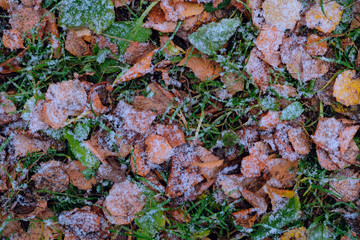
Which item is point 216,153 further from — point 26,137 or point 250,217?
point 26,137

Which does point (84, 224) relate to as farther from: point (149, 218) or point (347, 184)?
point (347, 184)

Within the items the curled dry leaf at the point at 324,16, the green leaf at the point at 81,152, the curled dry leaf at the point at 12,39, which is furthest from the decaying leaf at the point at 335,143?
the curled dry leaf at the point at 12,39

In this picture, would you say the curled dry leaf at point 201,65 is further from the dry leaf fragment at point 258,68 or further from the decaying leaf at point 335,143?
the decaying leaf at point 335,143

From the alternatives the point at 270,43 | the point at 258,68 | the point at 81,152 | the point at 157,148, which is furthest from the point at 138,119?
the point at 270,43

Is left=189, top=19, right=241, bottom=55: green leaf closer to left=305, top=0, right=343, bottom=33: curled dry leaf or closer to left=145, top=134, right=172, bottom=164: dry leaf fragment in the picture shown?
left=305, top=0, right=343, bottom=33: curled dry leaf

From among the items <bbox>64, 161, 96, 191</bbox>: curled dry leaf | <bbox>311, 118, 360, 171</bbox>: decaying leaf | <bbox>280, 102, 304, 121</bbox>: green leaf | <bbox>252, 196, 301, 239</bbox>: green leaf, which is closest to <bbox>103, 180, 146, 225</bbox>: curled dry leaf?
<bbox>64, 161, 96, 191</bbox>: curled dry leaf
